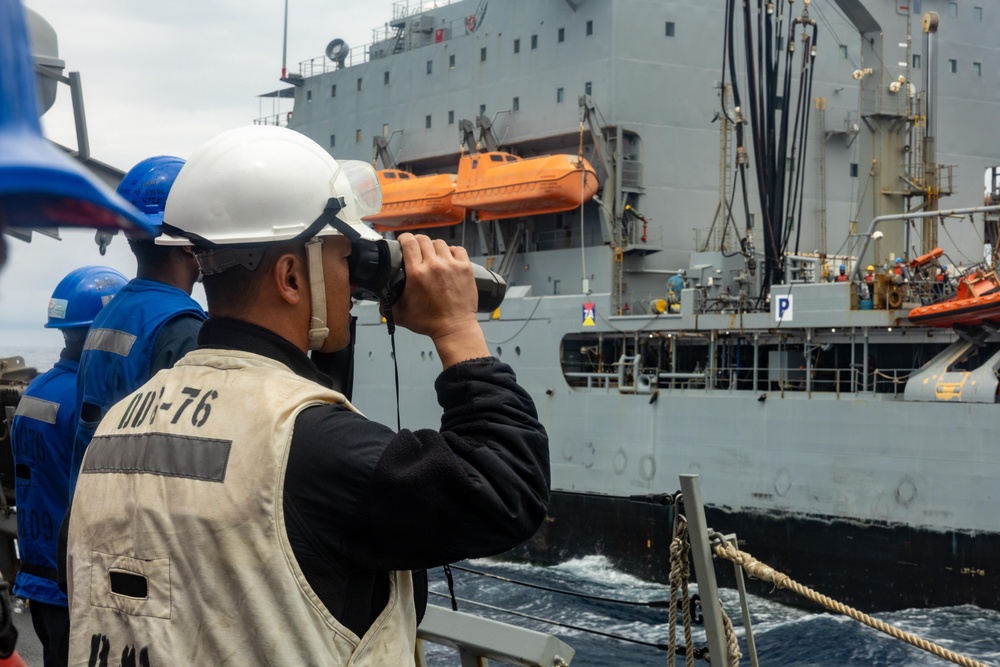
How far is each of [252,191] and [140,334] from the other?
0.97 metres

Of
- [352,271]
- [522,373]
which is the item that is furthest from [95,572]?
[522,373]

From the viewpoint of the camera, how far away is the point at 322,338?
1.52 metres

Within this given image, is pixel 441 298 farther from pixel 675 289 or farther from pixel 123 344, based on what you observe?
pixel 675 289

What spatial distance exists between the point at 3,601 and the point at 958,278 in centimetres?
1439

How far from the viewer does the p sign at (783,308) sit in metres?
14.6

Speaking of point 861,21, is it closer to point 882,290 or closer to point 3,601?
point 882,290

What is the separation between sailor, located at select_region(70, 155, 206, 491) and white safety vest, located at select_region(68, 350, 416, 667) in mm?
883

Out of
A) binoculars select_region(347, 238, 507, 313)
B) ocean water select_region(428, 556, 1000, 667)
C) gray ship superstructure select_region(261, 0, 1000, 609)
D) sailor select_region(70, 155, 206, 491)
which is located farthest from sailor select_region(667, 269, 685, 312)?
binoculars select_region(347, 238, 507, 313)

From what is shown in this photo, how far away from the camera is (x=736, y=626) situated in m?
13.8

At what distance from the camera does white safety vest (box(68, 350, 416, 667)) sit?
1.28 meters

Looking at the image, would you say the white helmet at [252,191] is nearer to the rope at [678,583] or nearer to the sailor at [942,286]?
the rope at [678,583]

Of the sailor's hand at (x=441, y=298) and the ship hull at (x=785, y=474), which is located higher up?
the sailor's hand at (x=441, y=298)

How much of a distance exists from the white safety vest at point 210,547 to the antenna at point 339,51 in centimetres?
2356

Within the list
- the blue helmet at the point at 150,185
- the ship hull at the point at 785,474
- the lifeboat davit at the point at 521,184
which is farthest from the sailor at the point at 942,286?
the blue helmet at the point at 150,185
